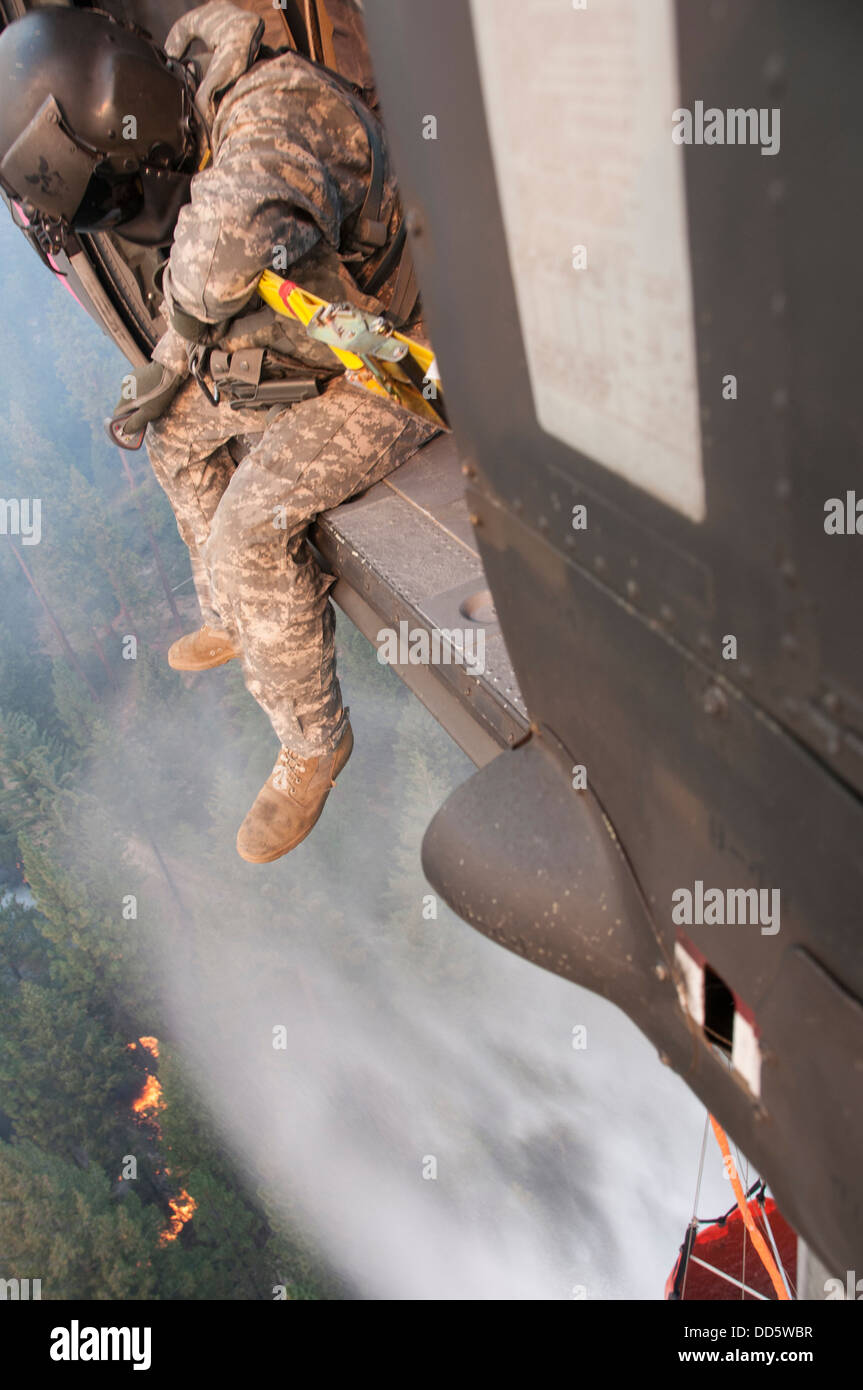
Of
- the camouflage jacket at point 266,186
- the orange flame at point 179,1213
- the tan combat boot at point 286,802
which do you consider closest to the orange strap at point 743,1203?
the tan combat boot at point 286,802

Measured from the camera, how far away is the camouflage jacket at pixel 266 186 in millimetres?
2316

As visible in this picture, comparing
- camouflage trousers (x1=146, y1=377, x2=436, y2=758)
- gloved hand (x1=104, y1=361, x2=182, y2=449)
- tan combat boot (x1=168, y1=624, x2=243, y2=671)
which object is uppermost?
gloved hand (x1=104, y1=361, x2=182, y2=449)

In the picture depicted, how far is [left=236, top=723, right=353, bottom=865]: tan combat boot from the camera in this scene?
126 inches

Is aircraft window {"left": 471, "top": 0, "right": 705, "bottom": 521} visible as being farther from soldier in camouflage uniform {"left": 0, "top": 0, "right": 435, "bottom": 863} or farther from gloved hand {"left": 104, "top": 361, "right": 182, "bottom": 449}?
gloved hand {"left": 104, "top": 361, "right": 182, "bottom": 449}

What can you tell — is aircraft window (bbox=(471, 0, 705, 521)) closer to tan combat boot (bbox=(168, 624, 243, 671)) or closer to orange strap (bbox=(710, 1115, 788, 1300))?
orange strap (bbox=(710, 1115, 788, 1300))

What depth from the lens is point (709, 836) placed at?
3.08ft

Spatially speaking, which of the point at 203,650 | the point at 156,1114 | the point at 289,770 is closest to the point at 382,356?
the point at 289,770

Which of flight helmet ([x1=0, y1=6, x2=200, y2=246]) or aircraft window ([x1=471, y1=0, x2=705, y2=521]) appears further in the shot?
flight helmet ([x1=0, y1=6, x2=200, y2=246])

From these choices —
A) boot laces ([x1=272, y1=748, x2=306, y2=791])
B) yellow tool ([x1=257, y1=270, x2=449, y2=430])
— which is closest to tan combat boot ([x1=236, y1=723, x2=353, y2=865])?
boot laces ([x1=272, y1=748, x2=306, y2=791])

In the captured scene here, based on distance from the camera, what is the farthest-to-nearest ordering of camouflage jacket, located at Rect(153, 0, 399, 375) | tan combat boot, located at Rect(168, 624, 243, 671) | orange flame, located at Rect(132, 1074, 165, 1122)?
orange flame, located at Rect(132, 1074, 165, 1122) < tan combat boot, located at Rect(168, 624, 243, 671) < camouflage jacket, located at Rect(153, 0, 399, 375)

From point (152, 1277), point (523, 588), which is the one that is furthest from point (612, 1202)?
point (523, 588)

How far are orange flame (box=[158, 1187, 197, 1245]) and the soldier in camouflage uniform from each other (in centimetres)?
989

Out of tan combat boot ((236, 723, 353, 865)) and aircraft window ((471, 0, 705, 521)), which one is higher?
aircraft window ((471, 0, 705, 521))

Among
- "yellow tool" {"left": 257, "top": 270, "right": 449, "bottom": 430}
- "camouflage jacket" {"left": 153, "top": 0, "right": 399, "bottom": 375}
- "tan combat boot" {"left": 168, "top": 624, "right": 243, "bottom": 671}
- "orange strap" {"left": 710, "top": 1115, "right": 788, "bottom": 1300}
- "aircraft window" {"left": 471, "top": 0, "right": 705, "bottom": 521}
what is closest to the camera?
"aircraft window" {"left": 471, "top": 0, "right": 705, "bottom": 521}
